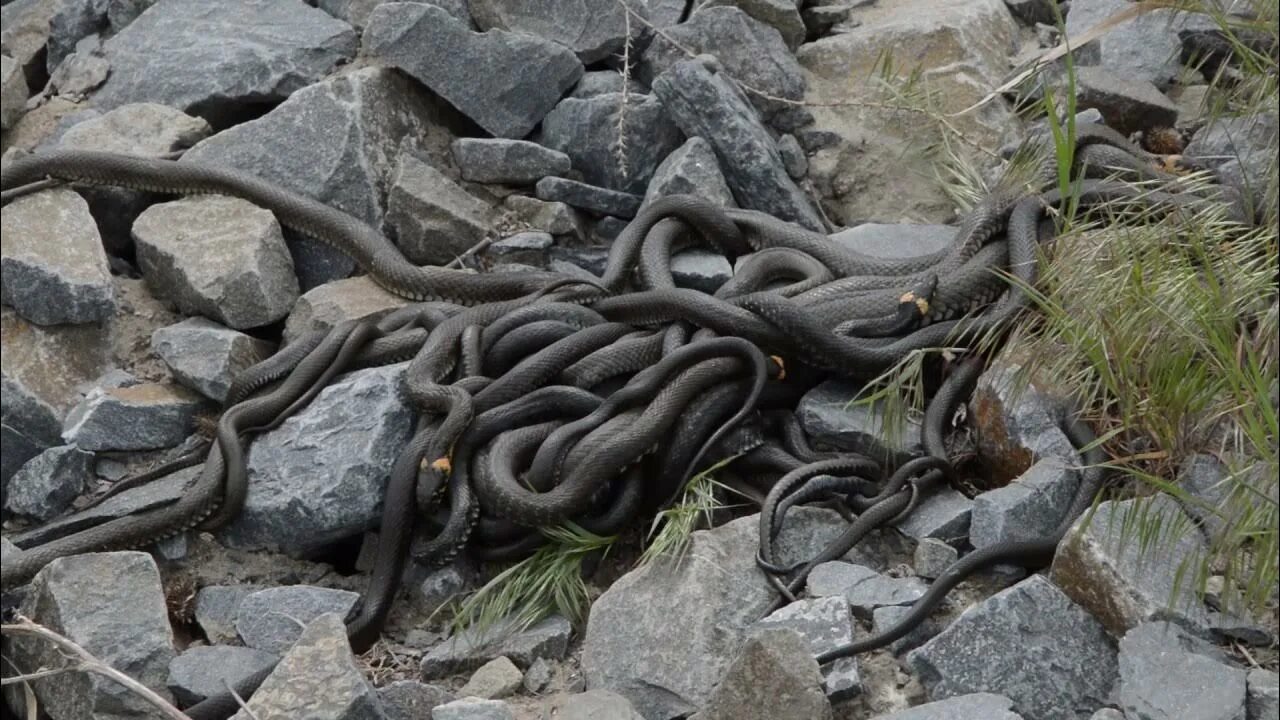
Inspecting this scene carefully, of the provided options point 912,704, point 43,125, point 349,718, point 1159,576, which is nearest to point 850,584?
point 912,704

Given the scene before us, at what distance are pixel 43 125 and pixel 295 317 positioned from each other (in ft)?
9.10

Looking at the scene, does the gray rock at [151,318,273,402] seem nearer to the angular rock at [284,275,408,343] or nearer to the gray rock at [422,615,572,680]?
the angular rock at [284,275,408,343]

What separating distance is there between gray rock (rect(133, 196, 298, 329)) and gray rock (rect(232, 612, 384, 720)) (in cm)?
320

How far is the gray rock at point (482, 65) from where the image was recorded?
1017cm

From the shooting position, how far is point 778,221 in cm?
939

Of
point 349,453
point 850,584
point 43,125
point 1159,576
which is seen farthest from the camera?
point 43,125

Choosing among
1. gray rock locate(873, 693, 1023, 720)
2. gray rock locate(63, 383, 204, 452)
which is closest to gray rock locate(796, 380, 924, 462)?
gray rock locate(873, 693, 1023, 720)

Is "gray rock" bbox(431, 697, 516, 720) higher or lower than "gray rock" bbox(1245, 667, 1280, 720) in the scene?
lower

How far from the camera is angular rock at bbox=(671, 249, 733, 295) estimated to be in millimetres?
9180

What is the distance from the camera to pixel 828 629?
6.64 metres

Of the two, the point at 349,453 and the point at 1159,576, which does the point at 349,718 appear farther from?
the point at 1159,576

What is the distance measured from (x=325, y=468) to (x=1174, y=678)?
Answer: 13.9ft

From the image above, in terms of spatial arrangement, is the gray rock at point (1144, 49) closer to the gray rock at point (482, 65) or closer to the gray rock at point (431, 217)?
the gray rock at point (482, 65)

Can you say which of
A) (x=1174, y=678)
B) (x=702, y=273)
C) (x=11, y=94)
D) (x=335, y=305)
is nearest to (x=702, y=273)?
(x=702, y=273)
